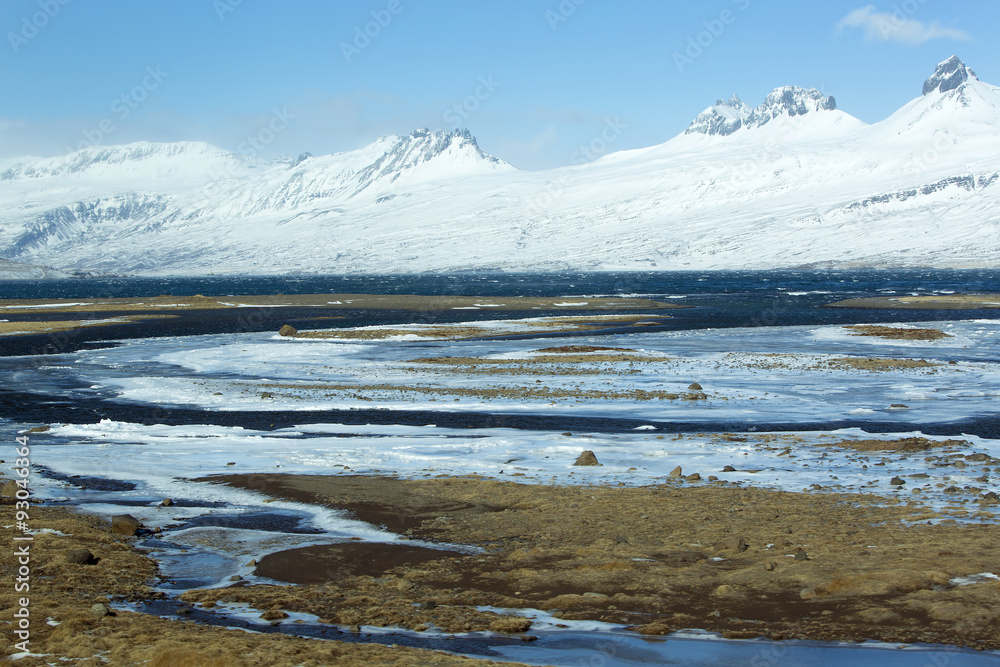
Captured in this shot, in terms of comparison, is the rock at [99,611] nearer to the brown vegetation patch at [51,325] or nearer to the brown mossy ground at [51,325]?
the brown vegetation patch at [51,325]

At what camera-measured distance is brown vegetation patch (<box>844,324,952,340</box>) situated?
5772 cm

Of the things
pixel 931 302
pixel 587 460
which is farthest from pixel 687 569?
pixel 931 302

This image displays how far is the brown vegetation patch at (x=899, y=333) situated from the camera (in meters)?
57.7

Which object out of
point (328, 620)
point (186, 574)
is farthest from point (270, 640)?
point (186, 574)

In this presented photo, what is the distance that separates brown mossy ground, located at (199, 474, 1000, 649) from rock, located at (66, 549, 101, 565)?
8.17ft

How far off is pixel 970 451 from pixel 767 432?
5690 millimetres

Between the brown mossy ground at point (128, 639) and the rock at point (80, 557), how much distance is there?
19 centimetres

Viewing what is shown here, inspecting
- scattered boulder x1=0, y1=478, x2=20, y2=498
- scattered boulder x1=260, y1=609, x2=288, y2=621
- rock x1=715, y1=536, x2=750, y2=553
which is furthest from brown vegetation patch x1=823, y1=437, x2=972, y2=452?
scattered boulder x1=0, y1=478, x2=20, y2=498

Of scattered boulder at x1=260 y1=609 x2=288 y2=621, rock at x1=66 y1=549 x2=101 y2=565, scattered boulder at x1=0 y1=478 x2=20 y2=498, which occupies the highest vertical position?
scattered boulder at x1=0 y1=478 x2=20 y2=498

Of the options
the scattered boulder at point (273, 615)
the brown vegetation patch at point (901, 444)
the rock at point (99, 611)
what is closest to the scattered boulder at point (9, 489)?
the rock at point (99, 611)

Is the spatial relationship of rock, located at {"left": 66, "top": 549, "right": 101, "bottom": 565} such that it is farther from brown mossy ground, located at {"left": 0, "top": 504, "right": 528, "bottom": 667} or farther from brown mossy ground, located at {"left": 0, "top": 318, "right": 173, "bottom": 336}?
brown mossy ground, located at {"left": 0, "top": 318, "right": 173, "bottom": 336}

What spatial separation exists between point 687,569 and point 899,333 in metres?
51.4

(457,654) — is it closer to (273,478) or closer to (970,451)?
(273,478)

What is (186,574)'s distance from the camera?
14734 mm
